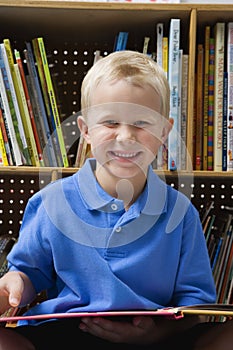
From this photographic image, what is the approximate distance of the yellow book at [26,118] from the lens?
5.18ft

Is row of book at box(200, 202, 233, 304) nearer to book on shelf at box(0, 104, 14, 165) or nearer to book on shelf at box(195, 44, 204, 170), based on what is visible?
book on shelf at box(195, 44, 204, 170)

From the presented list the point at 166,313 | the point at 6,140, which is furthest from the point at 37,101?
the point at 166,313

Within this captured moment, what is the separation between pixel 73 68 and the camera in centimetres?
182

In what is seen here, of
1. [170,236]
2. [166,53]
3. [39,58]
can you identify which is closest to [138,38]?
[166,53]

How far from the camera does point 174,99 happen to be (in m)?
1.55

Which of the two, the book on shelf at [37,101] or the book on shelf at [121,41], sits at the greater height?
the book on shelf at [121,41]

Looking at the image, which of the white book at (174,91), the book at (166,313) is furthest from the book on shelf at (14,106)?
the book at (166,313)

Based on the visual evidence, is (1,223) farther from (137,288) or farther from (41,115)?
(137,288)

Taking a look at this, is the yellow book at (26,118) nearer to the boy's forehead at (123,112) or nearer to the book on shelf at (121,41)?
the book on shelf at (121,41)

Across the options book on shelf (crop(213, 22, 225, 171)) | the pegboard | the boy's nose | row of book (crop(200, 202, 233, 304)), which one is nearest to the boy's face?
the boy's nose

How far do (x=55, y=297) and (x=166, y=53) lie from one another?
0.68 m

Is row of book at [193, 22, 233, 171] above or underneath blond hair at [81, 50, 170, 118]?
underneath

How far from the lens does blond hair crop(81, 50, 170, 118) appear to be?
48.9 inches

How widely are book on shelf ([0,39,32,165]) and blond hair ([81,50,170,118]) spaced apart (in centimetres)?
31
